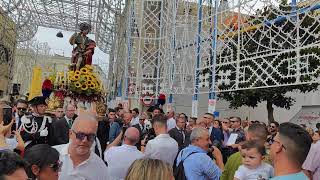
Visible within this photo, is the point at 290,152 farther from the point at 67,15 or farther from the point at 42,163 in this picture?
the point at 67,15

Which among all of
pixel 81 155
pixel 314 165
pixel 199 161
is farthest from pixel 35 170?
pixel 314 165

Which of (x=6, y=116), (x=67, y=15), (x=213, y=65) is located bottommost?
(x=6, y=116)

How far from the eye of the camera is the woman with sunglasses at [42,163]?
260 centimetres

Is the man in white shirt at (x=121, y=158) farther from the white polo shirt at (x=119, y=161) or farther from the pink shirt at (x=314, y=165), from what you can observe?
the pink shirt at (x=314, y=165)

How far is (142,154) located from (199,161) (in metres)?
0.73

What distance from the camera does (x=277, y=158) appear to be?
2.89 meters

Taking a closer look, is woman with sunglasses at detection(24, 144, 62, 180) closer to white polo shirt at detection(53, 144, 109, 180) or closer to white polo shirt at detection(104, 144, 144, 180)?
white polo shirt at detection(53, 144, 109, 180)

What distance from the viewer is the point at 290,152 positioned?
2.83 metres

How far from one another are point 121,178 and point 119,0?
2117cm

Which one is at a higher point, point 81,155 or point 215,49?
point 215,49

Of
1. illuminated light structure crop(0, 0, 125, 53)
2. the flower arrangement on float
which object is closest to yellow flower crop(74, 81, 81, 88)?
the flower arrangement on float

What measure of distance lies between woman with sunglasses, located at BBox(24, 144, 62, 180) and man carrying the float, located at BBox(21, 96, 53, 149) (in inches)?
115

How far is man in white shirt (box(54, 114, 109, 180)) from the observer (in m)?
3.21

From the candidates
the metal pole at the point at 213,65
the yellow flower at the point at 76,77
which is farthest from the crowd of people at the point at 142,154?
the metal pole at the point at 213,65
